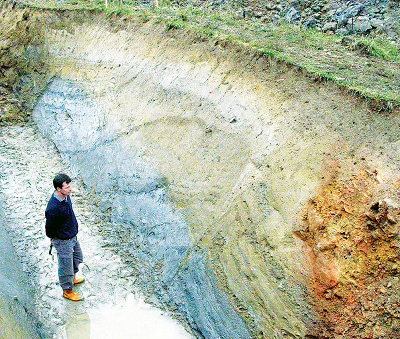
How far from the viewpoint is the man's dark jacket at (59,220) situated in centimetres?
473

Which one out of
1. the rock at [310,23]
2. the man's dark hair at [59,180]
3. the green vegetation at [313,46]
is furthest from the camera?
the rock at [310,23]

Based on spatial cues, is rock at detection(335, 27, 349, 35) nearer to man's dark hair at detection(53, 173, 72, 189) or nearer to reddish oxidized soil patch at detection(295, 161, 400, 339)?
reddish oxidized soil patch at detection(295, 161, 400, 339)

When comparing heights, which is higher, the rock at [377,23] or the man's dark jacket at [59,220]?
the rock at [377,23]

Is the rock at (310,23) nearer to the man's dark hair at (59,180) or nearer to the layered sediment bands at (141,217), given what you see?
the layered sediment bands at (141,217)

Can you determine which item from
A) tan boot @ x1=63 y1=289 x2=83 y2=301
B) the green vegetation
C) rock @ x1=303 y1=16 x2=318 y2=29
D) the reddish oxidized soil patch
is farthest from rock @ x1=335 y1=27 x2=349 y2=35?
tan boot @ x1=63 y1=289 x2=83 y2=301

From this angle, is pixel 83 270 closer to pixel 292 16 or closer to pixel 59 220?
pixel 59 220

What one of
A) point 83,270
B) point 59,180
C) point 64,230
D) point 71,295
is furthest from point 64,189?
point 83,270

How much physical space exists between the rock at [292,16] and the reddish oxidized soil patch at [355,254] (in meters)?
6.52

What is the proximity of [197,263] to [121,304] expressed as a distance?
3.98 ft

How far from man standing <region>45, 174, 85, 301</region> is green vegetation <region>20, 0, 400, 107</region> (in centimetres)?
443

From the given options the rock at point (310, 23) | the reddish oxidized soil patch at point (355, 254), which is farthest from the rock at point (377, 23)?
the reddish oxidized soil patch at point (355, 254)

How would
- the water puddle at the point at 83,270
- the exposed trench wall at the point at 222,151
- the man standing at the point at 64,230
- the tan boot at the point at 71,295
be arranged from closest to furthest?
the man standing at the point at 64,230, the exposed trench wall at the point at 222,151, the water puddle at the point at 83,270, the tan boot at the point at 71,295

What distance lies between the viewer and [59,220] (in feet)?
15.7

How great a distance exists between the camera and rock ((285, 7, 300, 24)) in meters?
10.4
